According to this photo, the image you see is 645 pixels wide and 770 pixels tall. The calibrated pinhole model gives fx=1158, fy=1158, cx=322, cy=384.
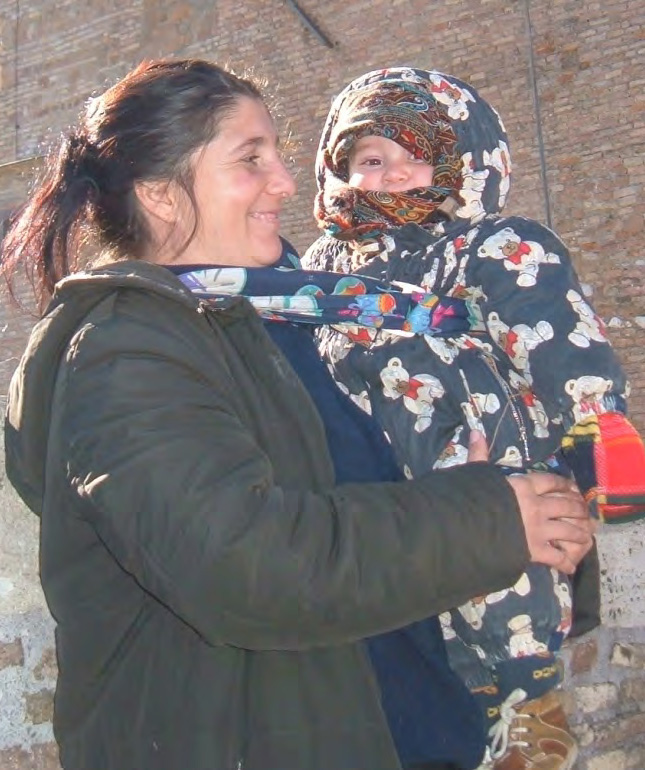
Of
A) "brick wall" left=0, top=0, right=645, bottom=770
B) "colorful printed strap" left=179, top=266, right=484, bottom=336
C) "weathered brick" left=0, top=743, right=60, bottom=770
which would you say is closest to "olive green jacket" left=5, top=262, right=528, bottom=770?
"colorful printed strap" left=179, top=266, right=484, bottom=336

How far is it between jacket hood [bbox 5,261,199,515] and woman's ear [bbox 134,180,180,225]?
12.6 inches

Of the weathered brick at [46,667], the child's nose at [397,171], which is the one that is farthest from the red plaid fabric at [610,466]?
the weathered brick at [46,667]

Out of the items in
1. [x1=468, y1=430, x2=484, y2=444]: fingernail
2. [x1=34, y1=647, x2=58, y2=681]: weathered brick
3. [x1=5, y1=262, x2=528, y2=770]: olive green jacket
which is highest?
[x1=5, y1=262, x2=528, y2=770]: olive green jacket

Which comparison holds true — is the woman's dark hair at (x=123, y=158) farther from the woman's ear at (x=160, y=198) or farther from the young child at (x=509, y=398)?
the young child at (x=509, y=398)

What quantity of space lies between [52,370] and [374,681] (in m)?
0.65

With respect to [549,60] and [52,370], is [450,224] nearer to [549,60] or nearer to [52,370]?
[52,370]

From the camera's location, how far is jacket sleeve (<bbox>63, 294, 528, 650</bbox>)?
1.45 metres

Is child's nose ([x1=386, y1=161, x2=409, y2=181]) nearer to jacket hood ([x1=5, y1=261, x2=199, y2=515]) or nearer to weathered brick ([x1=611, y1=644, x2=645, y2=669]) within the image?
jacket hood ([x1=5, y1=261, x2=199, y2=515])

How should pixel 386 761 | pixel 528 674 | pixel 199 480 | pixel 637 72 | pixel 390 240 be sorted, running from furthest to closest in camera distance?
pixel 637 72 < pixel 390 240 < pixel 528 674 < pixel 386 761 < pixel 199 480

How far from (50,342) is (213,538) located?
0.43 meters

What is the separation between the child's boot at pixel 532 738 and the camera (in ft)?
7.39

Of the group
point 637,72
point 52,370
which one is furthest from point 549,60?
point 52,370

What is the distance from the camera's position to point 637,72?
11.4 meters

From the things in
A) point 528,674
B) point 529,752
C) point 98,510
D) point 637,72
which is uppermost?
point 98,510
